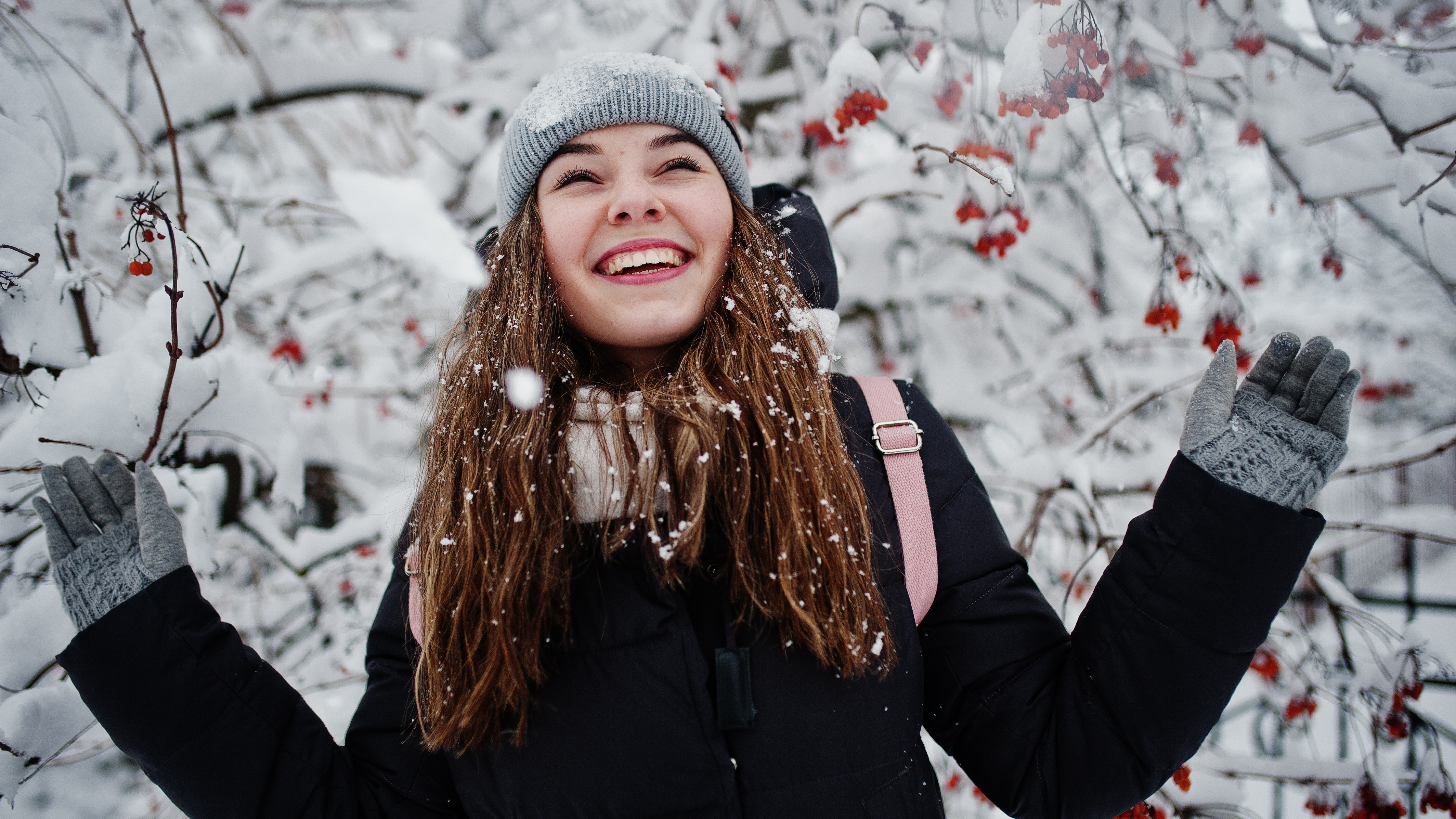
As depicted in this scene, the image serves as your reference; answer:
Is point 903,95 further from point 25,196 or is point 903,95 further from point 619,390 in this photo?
point 25,196

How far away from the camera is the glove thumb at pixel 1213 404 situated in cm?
88

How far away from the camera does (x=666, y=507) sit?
1.00m

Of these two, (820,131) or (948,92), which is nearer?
(948,92)

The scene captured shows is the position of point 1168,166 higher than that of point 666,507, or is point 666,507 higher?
point 1168,166

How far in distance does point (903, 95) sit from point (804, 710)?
7.08 feet

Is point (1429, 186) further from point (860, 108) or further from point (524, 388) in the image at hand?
point (524, 388)

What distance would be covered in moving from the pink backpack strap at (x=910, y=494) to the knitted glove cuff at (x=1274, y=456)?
37 centimetres

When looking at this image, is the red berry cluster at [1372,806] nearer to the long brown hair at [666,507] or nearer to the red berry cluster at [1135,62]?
the long brown hair at [666,507]

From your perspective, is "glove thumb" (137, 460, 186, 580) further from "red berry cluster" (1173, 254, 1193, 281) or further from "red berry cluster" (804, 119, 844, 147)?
"red berry cluster" (1173, 254, 1193, 281)

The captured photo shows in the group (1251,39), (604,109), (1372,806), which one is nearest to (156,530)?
(604,109)

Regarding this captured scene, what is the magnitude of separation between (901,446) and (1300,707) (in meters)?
1.89

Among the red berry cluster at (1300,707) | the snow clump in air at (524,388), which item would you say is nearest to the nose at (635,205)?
the snow clump in air at (524,388)

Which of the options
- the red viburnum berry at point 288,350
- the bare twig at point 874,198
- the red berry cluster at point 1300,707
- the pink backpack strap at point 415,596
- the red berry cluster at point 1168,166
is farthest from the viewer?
the red viburnum berry at point 288,350

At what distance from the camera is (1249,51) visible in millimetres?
1452
